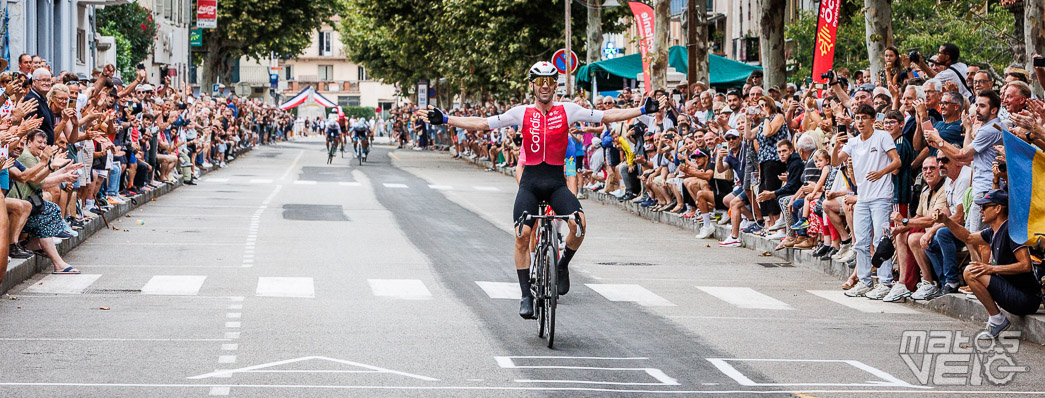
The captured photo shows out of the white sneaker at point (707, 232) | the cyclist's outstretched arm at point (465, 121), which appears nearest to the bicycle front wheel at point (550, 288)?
the cyclist's outstretched arm at point (465, 121)

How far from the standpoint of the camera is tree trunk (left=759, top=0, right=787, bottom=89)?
91.6ft

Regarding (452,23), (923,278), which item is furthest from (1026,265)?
(452,23)

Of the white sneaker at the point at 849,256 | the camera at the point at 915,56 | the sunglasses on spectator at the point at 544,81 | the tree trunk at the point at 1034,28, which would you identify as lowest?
the white sneaker at the point at 849,256

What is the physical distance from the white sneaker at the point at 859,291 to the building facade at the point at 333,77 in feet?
422

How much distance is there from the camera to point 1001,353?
10703 millimetres

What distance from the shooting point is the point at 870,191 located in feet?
48.0

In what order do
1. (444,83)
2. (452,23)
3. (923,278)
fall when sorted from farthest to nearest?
(444,83) < (452,23) < (923,278)

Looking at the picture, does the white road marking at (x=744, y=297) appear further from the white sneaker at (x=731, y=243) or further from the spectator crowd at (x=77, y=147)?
the spectator crowd at (x=77, y=147)

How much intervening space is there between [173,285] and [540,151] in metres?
4.76

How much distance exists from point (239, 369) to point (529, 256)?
2.93 m

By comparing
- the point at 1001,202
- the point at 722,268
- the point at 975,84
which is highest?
the point at 975,84

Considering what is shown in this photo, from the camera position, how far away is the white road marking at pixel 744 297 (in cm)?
1358

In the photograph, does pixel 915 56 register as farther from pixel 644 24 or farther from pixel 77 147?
pixel 644 24

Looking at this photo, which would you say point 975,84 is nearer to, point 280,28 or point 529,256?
point 529,256
